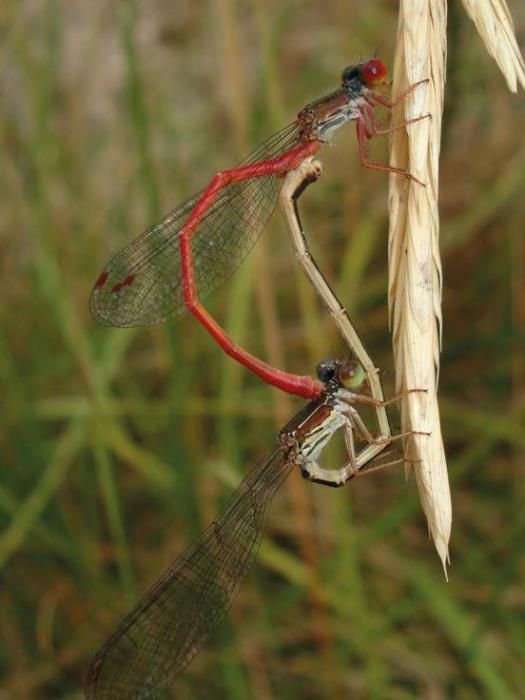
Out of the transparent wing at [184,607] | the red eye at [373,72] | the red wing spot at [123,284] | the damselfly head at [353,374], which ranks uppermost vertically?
the red eye at [373,72]

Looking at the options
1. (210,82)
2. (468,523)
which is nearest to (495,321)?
(468,523)

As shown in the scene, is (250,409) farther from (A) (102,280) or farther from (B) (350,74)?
(B) (350,74)

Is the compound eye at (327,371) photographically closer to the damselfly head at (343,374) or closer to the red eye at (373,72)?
the damselfly head at (343,374)

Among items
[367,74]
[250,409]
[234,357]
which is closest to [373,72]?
[367,74]

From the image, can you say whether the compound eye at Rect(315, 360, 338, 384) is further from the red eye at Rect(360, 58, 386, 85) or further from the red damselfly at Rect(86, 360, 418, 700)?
the red eye at Rect(360, 58, 386, 85)

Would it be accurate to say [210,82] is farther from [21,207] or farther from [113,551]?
[113,551]

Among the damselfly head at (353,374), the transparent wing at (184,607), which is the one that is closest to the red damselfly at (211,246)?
the damselfly head at (353,374)
